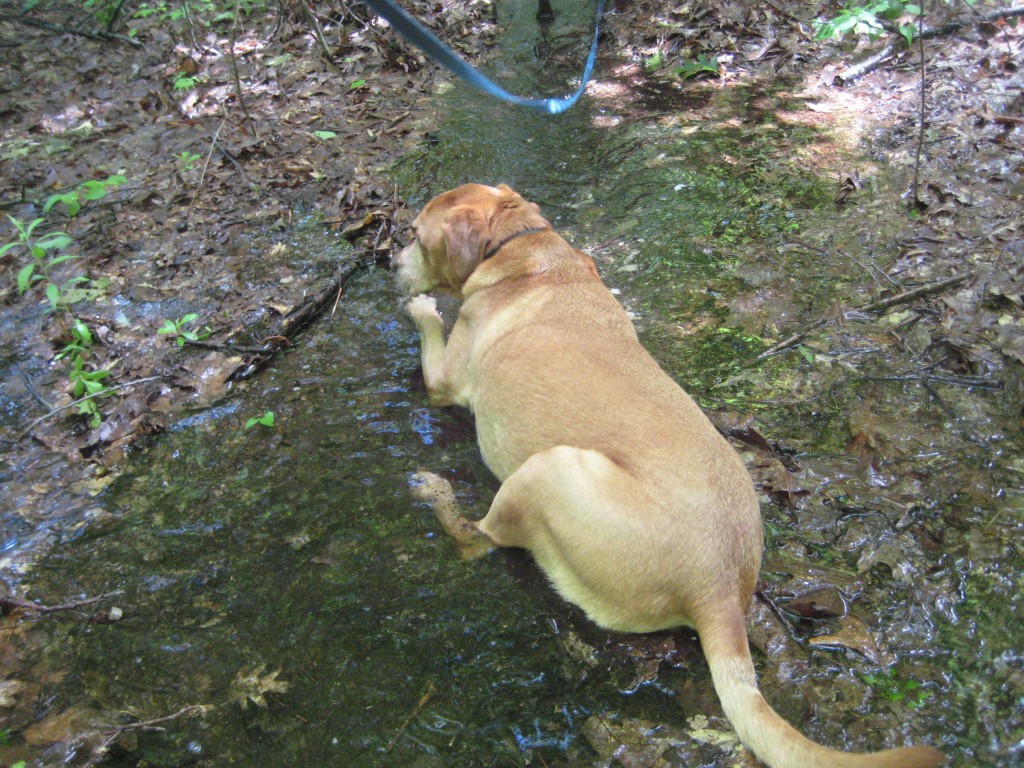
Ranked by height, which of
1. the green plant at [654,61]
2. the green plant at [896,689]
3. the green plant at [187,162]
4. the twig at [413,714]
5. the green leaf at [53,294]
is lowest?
the twig at [413,714]

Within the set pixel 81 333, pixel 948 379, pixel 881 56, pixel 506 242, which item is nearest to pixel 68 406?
pixel 81 333

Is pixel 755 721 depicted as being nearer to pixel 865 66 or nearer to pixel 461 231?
pixel 461 231

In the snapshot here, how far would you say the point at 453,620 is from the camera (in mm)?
3039

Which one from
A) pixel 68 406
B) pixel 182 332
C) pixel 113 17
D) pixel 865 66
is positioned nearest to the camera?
pixel 68 406

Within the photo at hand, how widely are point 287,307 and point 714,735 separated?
3688 millimetres

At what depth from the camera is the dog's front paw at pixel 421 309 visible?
4320mm

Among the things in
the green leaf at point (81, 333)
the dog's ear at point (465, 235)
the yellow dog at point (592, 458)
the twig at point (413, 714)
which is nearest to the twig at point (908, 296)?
the yellow dog at point (592, 458)

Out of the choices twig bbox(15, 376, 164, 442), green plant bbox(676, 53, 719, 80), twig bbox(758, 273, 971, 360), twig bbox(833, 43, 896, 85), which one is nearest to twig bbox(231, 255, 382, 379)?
twig bbox(15, 376, 164, 442)

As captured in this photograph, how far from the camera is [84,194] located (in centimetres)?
602

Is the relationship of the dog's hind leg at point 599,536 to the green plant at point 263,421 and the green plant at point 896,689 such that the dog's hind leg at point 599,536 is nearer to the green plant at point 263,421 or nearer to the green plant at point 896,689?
the green plant at point 896,689

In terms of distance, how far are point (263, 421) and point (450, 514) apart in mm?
1281

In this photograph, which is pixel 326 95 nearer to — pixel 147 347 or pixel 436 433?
pixel 147 347

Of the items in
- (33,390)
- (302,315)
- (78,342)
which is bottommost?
(33,390)

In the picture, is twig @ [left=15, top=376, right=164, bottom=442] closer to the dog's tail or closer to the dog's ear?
the dog's ear
